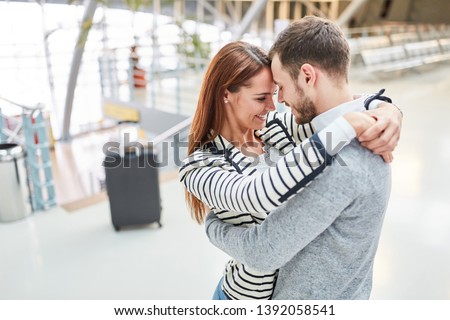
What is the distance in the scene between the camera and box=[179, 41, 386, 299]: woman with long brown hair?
1.01 metres

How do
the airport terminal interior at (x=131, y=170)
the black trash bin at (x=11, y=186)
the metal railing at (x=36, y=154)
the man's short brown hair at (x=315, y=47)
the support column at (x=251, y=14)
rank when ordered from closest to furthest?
Answer: the man's short brown hair at (x=315, y=47) → the airport terminal interior at (x=131, y=170) → the black trash bin at (x=11, y=186) → the metal railing at (x=36, y=154) → the support column at (x=251, y=14)

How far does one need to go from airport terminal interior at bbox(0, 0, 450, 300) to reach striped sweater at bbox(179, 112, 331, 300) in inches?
17.2

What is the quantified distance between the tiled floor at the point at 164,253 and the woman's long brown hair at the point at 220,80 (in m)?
1.98

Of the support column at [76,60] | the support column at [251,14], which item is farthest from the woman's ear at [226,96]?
the support column at [76,60]

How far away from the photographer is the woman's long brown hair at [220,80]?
129 cm

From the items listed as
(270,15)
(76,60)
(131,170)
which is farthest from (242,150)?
(270,15)

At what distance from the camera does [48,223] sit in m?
4.13

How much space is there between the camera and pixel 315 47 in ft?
3.59

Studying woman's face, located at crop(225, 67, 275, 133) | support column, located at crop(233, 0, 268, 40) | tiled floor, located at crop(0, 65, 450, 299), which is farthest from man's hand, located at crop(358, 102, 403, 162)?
support column, located at crop(233, 0, 268, 40)

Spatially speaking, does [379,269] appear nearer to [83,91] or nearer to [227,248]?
[227,248]

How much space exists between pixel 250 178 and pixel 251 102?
335 millimetres

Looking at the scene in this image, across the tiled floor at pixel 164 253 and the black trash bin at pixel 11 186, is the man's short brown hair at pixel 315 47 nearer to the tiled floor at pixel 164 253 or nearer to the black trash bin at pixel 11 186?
the tiled floor at pixel 164 253

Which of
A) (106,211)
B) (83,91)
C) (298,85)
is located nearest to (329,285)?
(298,85)

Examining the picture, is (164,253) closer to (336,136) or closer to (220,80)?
(220,80)
